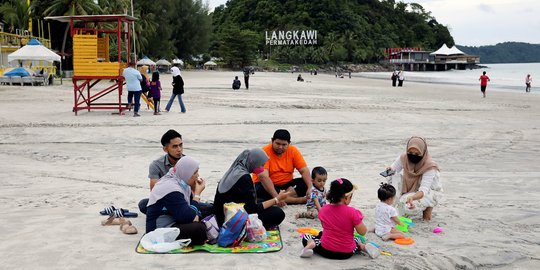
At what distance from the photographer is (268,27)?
417 feet

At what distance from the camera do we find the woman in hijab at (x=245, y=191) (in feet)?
17.0

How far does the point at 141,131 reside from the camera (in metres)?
12.3

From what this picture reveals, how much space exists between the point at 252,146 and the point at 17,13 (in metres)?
38.1

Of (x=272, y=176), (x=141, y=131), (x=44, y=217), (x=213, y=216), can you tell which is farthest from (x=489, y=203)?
(x=141, y=131)

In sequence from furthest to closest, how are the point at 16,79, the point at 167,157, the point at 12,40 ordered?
1. the point at 12,40
2. the point at 16,79
3. the point at 167,157

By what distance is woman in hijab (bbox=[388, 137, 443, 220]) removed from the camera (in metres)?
5.59

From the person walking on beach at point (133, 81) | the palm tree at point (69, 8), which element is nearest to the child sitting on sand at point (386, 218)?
the person walking on beach at point (133, 81)

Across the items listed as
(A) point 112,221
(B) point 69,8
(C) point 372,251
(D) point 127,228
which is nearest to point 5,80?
(B) point 69,8

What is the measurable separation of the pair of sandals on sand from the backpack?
998mm

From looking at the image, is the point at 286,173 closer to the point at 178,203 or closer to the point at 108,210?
the point at 178,203

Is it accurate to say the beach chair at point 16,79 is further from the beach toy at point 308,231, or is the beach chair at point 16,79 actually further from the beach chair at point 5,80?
the beach toy at point 308,231

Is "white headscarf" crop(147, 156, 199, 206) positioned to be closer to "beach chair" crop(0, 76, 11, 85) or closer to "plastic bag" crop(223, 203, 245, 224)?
"plastic bag" crop(223, 203, 245, 224)

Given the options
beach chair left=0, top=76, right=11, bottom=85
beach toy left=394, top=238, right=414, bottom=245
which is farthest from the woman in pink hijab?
beach chair left=0, top=76, right=11, bottom=85

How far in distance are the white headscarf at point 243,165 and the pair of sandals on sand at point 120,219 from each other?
1.01 metres
